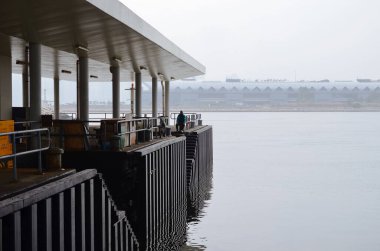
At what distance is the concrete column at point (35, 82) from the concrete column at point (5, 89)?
220 inches

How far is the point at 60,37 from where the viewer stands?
22.6 m

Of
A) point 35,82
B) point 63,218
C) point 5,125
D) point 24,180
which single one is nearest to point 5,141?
point 5,125

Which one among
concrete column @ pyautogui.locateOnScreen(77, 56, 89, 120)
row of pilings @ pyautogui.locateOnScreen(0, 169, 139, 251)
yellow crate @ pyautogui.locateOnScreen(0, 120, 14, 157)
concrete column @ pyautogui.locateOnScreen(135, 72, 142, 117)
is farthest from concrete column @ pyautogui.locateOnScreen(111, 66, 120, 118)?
row of pilings @ pyautogui.locateOnScreen(0, 169, 139, 251)

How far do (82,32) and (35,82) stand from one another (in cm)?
263

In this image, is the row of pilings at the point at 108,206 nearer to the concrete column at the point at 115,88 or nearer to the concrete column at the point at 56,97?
the concrete column at the point at 115,88

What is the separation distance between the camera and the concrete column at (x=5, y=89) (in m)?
27.1

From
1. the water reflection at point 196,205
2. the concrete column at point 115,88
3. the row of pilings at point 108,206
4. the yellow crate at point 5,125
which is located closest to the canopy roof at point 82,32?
the concrete column at point 115,88

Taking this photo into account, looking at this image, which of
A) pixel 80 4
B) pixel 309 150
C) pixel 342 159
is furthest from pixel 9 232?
pixel 309 150

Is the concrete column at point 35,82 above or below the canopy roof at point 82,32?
below

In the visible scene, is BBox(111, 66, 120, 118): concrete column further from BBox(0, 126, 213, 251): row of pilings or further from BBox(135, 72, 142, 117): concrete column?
BBox(0, 126, 213, 251): row of pilings

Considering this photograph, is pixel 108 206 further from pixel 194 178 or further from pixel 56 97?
pixel 56 97

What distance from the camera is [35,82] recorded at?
21.5 metres

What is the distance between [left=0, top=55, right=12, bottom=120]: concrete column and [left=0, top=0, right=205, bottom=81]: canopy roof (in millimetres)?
617

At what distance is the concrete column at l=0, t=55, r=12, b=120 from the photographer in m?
27.1
